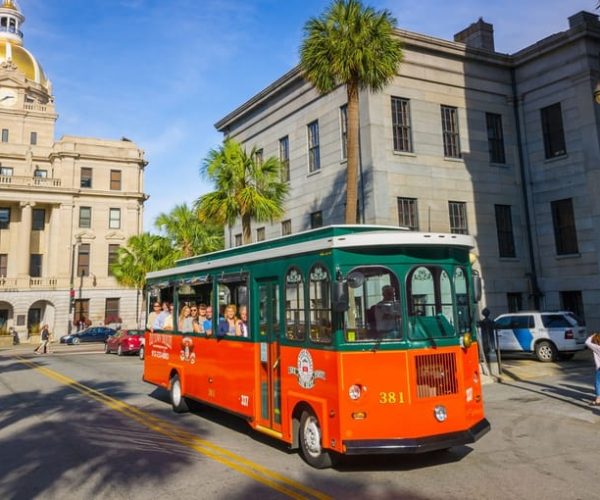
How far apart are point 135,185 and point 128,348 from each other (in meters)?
31.3

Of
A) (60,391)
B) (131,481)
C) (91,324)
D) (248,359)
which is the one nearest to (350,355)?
(248,359)

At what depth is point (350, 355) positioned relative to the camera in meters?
6.62

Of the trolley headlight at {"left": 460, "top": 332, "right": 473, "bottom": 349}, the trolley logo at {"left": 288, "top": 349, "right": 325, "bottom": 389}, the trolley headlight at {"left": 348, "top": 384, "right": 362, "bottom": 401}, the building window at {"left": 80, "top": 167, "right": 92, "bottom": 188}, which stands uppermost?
the building window at {"left": 80, "top": 167, "right": 92, "bottom": 188}

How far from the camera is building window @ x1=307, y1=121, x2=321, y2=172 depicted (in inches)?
1009

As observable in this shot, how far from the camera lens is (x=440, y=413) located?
667cm

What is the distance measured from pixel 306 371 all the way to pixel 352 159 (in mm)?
9909

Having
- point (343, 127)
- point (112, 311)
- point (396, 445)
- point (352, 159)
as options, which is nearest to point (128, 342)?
point (343, 127)

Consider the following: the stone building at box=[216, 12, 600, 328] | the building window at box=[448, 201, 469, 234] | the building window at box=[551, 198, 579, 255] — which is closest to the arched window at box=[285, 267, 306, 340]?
the stone building at box=[216, 12, 600, 328]

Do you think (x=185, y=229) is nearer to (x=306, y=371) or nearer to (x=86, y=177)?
(x=306, y=371)

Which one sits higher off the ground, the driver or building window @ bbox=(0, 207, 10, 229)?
building window @ bbox=(0, 207, 10, 229)

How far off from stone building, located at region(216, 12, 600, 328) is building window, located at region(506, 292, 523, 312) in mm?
66

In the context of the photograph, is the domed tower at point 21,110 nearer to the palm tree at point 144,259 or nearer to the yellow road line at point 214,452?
the palm tree at point 144,259

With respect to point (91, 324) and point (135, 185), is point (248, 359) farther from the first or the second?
point (135, 185)

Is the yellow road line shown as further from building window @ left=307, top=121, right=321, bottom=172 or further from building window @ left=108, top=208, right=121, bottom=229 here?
building window @ left=108, top=208, right=121, bottom=229
